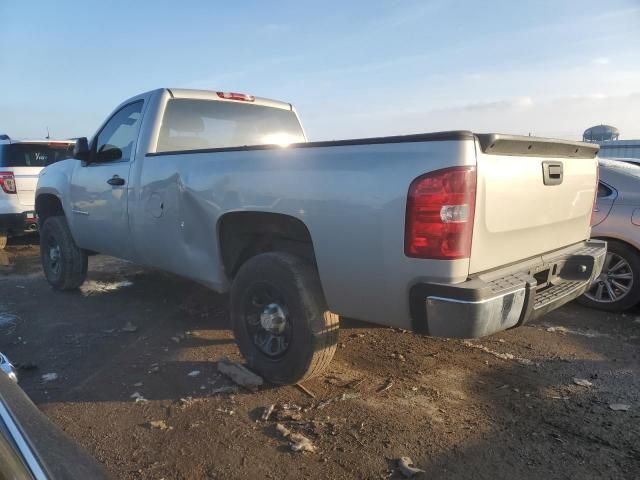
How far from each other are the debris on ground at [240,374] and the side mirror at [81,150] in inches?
107

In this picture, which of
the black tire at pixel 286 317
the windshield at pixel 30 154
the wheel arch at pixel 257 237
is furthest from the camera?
the windshield at pixel 30 154

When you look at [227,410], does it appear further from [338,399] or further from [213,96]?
[213,96]

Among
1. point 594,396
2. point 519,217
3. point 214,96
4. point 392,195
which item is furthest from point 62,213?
point 594,396

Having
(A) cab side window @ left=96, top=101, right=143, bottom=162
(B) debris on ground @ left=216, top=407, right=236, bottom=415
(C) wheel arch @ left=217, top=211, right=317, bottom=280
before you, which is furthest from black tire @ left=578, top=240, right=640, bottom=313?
(A) cab side window @ left=96, top=101, right=143, bottom=162

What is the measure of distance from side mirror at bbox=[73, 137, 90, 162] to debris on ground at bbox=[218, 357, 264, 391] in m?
2.72

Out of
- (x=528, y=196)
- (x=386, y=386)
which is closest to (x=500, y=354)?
(x=386, y=386)

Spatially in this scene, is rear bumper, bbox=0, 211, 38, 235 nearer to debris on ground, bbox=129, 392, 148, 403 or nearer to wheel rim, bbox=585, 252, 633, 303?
debris on ground, bbox=129, 392, 148, 403

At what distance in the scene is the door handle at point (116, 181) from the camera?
443cm

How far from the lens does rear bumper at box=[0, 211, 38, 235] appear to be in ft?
27.2

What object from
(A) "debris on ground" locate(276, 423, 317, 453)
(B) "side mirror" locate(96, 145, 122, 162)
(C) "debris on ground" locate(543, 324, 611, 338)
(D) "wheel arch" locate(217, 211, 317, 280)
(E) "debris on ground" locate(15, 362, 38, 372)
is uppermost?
(B) "side mirror" locate(96, 145, 122, 162)

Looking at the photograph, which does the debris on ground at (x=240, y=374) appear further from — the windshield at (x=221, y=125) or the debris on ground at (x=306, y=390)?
the windshield at (x=221, y=125)

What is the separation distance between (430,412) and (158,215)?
2.53m

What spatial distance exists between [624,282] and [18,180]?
888 cm

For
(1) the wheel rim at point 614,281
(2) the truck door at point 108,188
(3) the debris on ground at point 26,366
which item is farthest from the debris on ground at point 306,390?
(1) the wheel rim at point 614,281
